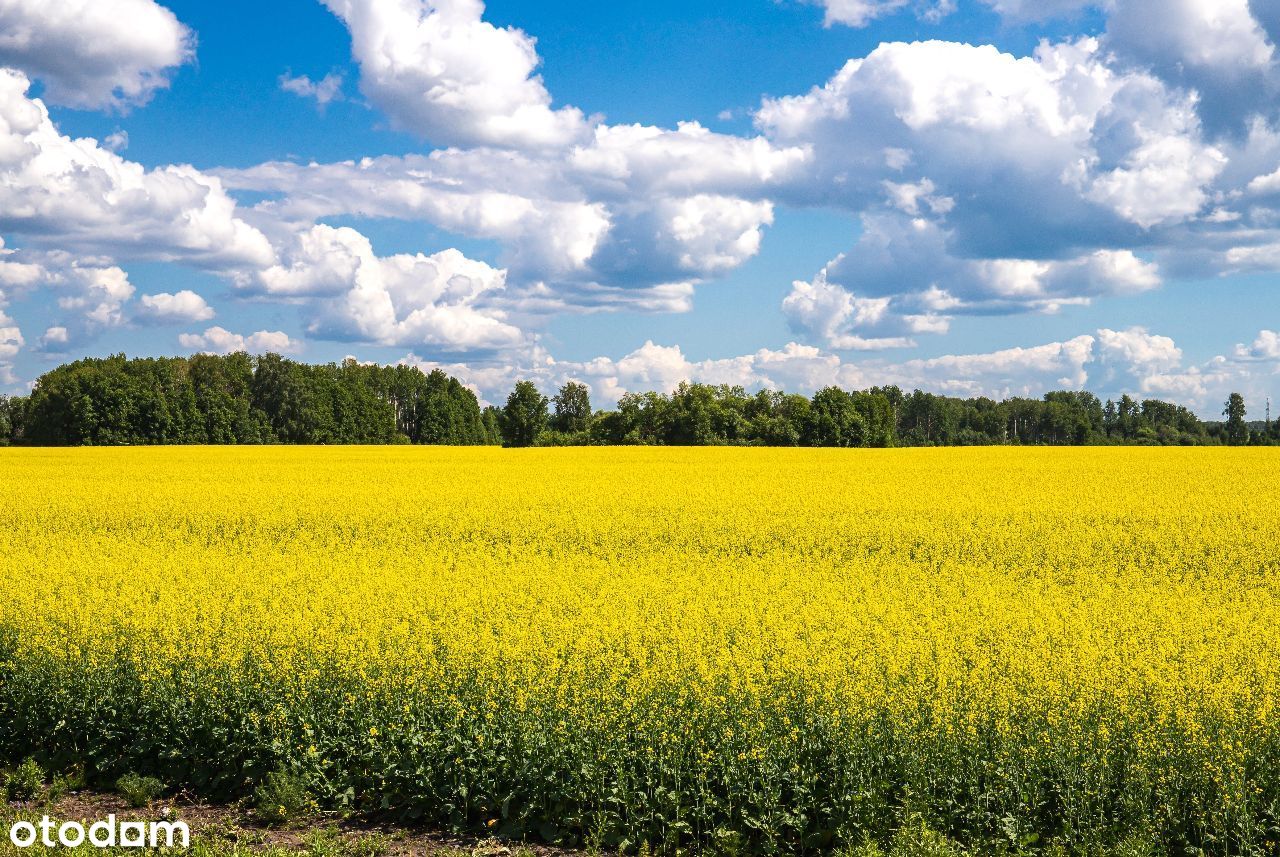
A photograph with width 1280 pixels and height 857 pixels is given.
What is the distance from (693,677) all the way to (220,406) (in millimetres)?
92397

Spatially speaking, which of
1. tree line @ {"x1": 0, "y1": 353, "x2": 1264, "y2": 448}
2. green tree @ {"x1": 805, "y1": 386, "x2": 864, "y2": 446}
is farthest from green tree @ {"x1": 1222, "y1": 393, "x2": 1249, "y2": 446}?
green tree @ {"x1": 805, "y1": 386, "x2": 864, "y2": 446}

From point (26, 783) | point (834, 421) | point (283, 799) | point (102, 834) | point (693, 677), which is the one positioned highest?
point (834, 421)

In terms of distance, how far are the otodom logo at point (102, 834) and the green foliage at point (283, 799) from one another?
27.5 inches

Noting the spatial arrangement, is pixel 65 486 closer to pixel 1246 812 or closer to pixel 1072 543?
pixel 1072 543

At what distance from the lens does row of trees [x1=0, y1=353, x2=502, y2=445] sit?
85.6m

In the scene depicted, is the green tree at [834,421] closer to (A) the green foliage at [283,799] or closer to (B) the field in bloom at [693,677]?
(B) the field in bloom at [693,677]

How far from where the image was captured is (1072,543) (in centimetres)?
2008

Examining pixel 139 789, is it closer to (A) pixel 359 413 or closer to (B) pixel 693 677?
(B) pixel 693 677

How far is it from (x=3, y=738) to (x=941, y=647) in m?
11.1

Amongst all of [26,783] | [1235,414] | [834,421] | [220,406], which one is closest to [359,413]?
[220,406]

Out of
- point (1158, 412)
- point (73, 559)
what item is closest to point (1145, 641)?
point (73, 559)

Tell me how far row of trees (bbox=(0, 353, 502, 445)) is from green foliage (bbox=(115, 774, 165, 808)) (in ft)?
278

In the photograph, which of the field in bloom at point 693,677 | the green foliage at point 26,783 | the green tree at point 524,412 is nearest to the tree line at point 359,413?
the green tree at point 524,412

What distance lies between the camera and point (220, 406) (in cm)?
9262
